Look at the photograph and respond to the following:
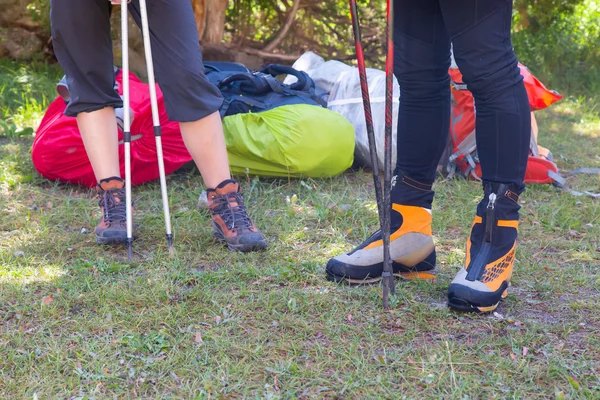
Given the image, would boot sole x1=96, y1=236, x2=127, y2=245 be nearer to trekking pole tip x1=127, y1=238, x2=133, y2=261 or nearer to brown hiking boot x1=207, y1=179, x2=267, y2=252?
trekking pole tip x1=127, y1=238, x2=133, y2=261

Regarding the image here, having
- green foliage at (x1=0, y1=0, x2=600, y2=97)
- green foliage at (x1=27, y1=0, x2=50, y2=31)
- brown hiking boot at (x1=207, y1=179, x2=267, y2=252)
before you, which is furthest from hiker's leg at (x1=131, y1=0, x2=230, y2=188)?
green foliage at (x1=0, y1=0, x2=600, y2=97)

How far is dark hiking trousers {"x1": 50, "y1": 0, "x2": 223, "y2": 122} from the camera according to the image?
8.32 ft

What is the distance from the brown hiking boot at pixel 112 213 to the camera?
107 inches

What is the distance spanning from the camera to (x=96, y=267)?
2.49 meters

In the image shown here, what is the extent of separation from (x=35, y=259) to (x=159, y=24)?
1.01 meters

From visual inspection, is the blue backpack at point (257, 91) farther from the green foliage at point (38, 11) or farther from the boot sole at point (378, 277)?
the green foliage at point (38, 11)

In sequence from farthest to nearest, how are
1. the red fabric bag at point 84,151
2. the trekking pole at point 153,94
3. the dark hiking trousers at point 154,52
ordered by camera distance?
Result: the red fabric bag at point 84,151 → the dark hiking trousers at point 154,52 → the trekking pole at point 153,94

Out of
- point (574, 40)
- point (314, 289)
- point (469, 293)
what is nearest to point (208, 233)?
point (314, 289)

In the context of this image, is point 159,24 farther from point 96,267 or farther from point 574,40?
point 574,40

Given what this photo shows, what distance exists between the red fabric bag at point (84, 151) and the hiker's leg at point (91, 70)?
0.68m

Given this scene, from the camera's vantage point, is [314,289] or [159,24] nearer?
[314,289]

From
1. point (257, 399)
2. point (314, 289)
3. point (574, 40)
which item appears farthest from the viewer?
point (574, 40)

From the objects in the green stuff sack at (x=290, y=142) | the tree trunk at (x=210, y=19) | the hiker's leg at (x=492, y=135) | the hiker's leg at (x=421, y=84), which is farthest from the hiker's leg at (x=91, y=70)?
the tree trunk at (x=210, y=19)

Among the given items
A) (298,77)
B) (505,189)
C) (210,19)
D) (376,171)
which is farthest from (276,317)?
(210,19)
